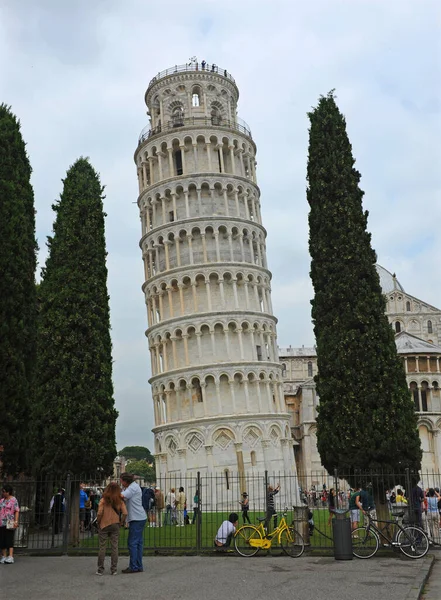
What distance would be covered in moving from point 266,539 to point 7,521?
249 inches

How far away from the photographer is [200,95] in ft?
178

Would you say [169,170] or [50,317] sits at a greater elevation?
[169,170]

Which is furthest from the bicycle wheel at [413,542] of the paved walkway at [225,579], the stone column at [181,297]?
the stone column at [181,297]

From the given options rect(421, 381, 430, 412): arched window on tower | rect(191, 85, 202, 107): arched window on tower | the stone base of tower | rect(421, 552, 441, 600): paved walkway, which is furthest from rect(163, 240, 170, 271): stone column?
rect(421, 552, 441, 600): paved walkway

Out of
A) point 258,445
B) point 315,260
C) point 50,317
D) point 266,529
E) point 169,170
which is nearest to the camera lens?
point 266,529

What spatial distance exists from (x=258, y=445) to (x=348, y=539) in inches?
1202

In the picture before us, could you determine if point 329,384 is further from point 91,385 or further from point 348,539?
point 91,385

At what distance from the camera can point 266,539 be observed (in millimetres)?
16312

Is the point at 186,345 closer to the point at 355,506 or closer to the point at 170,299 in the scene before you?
the point at 170,299

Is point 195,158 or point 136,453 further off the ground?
point 195,158

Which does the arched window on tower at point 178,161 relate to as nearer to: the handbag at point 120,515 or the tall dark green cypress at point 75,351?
the tall dark green cypress at point 75,351

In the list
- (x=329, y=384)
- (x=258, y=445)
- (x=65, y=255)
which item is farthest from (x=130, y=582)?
(x=258, y=445)

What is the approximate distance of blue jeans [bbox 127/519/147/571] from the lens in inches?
527

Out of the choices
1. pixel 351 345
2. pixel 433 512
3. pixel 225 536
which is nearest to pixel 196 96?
pixel 351 345
